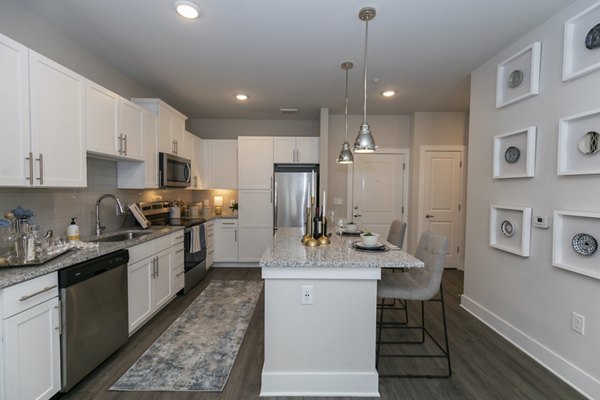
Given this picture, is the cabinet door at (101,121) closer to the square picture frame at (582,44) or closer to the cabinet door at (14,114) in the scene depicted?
the cabinet door at (14,114)

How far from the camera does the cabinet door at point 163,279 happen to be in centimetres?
282

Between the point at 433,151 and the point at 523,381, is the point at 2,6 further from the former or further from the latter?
the point at 433,151

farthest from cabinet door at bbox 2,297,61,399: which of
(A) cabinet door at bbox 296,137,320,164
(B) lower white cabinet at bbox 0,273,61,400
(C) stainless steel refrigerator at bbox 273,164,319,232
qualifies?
(A) cabinet door at bbox 296,137,320,164

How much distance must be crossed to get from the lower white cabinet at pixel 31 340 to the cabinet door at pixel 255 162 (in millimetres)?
3142

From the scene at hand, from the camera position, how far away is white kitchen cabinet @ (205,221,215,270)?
4348mm

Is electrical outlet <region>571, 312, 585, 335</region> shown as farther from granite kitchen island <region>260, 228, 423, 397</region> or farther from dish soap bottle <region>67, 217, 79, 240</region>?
dish soap bottle <region>67, 217, 79, 240</region>

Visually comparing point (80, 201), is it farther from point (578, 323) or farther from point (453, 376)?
point (578, 323)

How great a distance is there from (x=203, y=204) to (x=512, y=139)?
15.0 ft

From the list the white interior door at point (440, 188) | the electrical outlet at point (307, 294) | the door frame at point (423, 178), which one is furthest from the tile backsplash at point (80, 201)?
the white interior door at point (440, 188)

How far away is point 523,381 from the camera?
1.97 meters

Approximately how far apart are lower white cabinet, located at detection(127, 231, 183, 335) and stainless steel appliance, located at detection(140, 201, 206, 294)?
29cm

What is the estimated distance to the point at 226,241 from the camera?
4684mm

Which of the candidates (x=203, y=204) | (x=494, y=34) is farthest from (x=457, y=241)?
(x=203, y=204)

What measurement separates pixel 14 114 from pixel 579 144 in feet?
12.0
